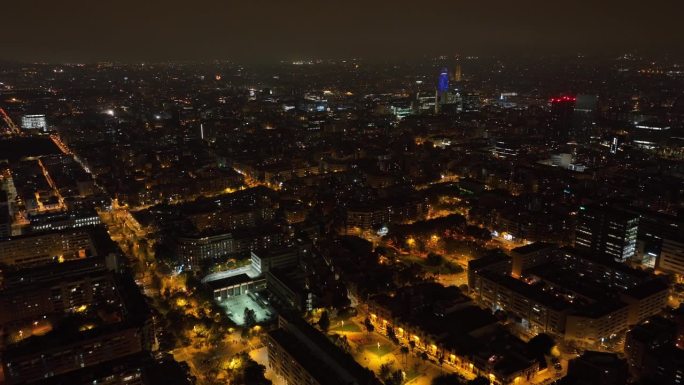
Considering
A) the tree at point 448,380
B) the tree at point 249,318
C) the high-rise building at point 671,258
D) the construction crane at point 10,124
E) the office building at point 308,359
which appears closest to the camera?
the office building at point 308,359

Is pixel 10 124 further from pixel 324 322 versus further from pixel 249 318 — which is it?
pixel 324 322


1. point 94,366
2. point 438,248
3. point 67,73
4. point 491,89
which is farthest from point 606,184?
point 67,73

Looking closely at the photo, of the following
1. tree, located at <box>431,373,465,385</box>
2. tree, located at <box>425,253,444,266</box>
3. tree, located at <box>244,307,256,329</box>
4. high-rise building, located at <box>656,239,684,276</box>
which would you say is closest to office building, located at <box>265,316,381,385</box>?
tree, located at <box>244,307,256,329</box>

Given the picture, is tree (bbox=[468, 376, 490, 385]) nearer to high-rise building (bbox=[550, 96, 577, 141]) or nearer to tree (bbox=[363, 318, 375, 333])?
tree (bbox=[363, 318, 375, 333])

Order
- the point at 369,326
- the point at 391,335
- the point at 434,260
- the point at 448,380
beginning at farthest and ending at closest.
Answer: the point at 434,260
the point at 369,326
the point at 391,335
the point at 448,380

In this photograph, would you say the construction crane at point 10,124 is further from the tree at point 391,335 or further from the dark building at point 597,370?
the dark building at point 597,370

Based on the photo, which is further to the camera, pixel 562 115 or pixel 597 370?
pixel 562 115

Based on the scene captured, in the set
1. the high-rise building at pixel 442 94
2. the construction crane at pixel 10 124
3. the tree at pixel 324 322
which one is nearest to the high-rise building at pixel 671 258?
the tree at pixel 324 322

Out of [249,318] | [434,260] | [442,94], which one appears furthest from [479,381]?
[442,94]

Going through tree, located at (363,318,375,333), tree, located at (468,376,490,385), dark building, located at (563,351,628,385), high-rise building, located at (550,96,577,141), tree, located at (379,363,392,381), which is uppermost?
high-rise building, located at (550,96,577,141)
